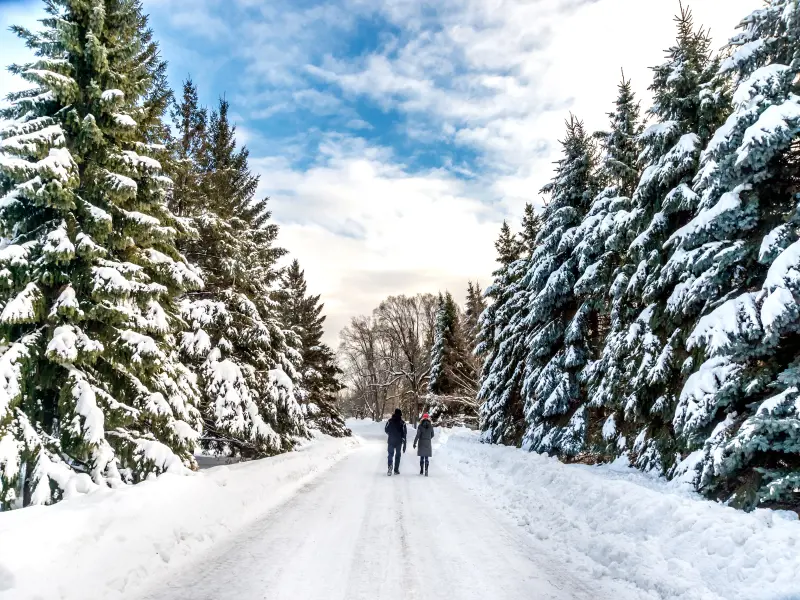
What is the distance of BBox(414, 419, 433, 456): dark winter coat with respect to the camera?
46.0 feet

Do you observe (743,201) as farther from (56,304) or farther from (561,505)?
Answer: (56,304)

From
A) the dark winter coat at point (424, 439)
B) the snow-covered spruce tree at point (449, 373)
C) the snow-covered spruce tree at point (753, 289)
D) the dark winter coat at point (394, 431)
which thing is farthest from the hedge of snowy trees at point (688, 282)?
the snow-covered spruce tree at point (449, 373)

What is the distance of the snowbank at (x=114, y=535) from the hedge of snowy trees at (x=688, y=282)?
277 inches

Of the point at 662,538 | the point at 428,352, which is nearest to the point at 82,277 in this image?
the point at 662,538

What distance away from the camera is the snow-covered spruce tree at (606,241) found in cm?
1195

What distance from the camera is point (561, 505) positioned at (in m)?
7.70

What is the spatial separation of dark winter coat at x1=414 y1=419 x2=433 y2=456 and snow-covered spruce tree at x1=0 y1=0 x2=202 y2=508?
7055mm

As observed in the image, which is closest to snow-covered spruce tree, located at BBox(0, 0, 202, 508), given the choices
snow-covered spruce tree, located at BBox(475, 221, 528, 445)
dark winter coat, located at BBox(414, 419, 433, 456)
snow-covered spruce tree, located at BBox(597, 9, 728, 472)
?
dark winter coat, located at BBox(414, 419, 433, 456)

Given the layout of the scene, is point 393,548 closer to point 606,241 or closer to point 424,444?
point 424,444

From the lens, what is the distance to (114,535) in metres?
4.94

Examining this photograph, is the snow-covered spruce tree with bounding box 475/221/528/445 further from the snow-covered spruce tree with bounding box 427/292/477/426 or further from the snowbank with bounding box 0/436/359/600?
the snowbank with bounding box 0/436/359/600

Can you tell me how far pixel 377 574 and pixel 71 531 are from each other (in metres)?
3.15

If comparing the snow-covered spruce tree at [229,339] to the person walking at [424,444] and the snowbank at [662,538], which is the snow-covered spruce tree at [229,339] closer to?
the person walking at [424,444]

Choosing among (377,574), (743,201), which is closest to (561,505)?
(377,574)
